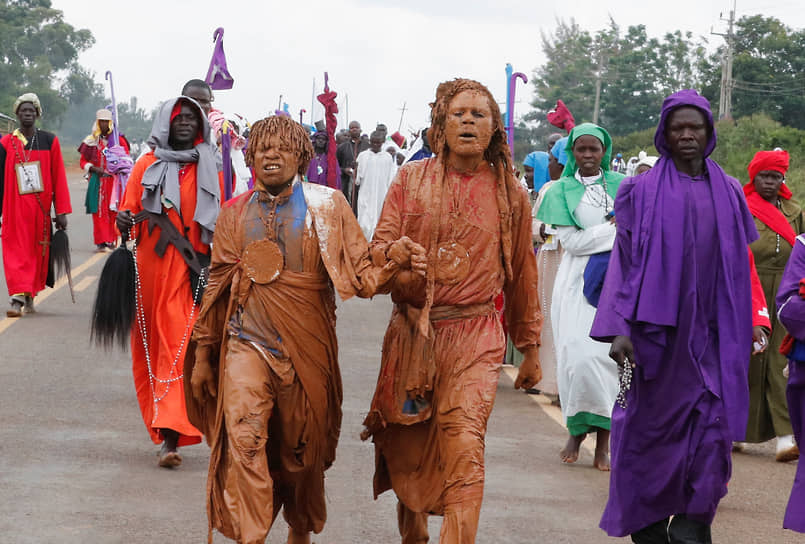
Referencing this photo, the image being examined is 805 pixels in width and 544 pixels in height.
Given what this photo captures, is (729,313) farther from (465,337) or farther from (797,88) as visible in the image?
(797,88)

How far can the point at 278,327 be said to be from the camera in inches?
237

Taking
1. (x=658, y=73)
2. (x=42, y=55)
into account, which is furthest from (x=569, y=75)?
(x=42, y=55)

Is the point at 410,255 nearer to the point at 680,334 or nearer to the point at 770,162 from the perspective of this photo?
the point at 680,334

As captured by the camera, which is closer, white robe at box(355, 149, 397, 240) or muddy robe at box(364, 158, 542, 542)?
muddy robe at box(364, 158, 542, 542)

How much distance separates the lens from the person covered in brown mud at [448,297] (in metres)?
6.10

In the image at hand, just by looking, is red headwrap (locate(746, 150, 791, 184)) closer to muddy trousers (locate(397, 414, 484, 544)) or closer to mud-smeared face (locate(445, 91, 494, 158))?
mud-smeared face (locate(445, 91, 494, 158))

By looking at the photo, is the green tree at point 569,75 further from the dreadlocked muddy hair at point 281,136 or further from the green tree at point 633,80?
the dreadlocked muddy hair at point 281,136

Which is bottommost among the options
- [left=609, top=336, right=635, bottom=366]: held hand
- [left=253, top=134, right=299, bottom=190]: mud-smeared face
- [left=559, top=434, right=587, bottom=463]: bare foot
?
[left=559, top=434, right=587, bottom=463]: bare foot

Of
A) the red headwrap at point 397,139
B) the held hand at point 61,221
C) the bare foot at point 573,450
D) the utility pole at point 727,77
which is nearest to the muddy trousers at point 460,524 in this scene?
the bare foot at point 573,450

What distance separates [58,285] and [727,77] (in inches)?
1925

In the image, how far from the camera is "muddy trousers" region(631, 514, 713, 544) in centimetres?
604

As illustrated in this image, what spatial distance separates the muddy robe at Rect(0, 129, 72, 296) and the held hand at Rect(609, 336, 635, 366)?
30.6 feet

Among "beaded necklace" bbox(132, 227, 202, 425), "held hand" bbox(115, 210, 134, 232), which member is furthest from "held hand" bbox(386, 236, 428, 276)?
"held hand" bbox(115, 210, 134, 232)

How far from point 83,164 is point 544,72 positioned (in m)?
105
